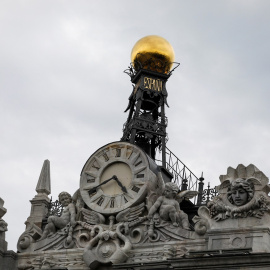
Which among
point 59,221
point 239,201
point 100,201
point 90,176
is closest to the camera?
point 239,201

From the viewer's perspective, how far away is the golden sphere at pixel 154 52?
125 feet

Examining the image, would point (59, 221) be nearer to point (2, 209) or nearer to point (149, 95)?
point (2, 209)

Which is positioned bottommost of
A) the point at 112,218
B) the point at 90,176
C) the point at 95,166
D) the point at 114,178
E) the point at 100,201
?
the point at 112,218

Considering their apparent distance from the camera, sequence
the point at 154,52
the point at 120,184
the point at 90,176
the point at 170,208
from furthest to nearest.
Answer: the point at 154,52 → the point at 90,176 → the point at 120,184 → the point at 170,208

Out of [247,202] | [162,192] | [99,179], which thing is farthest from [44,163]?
[247,202]

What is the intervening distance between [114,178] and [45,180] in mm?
2957

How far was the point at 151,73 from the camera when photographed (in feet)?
125

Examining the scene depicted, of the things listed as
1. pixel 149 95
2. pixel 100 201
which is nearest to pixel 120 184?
pixel 100 201

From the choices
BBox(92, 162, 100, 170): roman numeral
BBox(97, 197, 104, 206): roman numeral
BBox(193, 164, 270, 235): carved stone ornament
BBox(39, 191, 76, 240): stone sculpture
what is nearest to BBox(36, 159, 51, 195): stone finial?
BBox(39, 191, 76, 240): stone sculpture

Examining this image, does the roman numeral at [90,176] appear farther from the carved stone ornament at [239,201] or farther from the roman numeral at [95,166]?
the carved stone ornament at [239,201]

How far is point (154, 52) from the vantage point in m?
38.1

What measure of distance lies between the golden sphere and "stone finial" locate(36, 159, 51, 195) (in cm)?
575

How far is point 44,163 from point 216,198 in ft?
22.4

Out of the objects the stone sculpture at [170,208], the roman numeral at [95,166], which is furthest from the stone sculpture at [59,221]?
the stone sculpture at [170,208]
